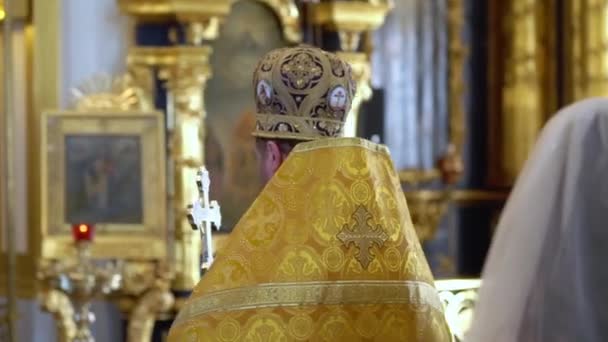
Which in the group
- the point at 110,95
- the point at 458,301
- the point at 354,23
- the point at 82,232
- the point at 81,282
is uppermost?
the point at 354,23

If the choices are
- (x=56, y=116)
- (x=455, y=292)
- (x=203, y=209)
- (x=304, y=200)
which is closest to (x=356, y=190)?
(x=304, y=200)

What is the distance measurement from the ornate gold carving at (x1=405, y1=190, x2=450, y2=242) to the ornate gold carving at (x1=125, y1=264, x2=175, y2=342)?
91.2 inches

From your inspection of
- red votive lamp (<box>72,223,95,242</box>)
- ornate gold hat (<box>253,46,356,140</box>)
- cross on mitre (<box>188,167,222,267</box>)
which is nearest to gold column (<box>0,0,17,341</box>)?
red votive lamp (<box>72,223,95,242</box>)

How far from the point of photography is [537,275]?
2391 mm

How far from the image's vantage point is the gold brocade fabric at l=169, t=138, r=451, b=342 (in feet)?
9.62

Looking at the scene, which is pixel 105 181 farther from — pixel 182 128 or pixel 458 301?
pixel 458 301

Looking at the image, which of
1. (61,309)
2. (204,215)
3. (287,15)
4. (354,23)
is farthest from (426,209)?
(204,215)

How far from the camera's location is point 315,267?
9.68ft

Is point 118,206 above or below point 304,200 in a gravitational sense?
below

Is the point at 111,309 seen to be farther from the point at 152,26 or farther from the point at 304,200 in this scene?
the point at 304,200

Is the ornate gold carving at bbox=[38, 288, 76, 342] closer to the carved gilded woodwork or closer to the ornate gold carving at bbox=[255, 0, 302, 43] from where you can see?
the ornate gold carving at bbox=[255, 0, 302, 43]

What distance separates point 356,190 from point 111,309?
171 inches

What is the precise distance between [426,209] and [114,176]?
8.30 feet

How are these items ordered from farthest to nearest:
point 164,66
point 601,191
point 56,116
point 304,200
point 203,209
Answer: point 164,66
point 56,116
point 203,209
point 304,200
point 601,191
